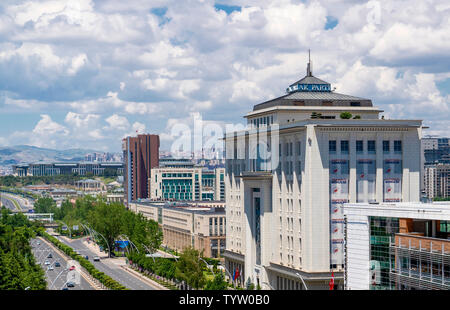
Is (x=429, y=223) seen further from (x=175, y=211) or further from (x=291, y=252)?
(x=175, y=211)

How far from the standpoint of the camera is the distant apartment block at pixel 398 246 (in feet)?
155

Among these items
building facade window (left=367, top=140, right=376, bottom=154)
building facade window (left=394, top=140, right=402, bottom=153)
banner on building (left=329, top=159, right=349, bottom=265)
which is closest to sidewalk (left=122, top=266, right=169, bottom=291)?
banner on building (left=329, top=159, right=349, bottom=265)

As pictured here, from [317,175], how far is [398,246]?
32.4m

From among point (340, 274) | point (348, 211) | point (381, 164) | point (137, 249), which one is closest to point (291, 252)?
point (340, 274)

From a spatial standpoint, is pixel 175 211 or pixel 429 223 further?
pixel 175 211

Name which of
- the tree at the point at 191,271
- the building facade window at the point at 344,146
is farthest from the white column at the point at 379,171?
the tree at the point at 191,271

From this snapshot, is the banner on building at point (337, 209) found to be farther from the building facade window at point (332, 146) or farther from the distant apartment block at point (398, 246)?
the distant apartment block at point (398, 246)

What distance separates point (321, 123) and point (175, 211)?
94865mm

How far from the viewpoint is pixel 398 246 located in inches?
2021

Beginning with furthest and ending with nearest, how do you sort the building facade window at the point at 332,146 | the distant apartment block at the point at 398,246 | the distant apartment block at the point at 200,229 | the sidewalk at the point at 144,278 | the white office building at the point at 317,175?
the distant apartment block at the point at 200,229, the sidewalk at the point at 144,278, the building facade window at the point at 332,146, the white office building at the point at 317,175, the distant apartment block at the point at 398,246

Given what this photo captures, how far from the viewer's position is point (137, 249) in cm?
15225

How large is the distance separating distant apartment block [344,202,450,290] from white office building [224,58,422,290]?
2577 cm

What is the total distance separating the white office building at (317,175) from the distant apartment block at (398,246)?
84.5 feet

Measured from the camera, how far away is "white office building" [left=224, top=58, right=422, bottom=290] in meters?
83.6
